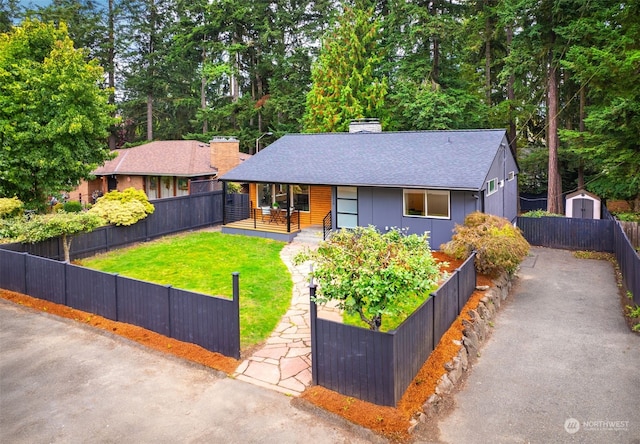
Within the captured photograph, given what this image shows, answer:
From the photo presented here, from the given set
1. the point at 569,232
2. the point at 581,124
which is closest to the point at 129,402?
the point at 569,232

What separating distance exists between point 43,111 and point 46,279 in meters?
9.19

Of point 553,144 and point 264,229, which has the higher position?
point 553,144

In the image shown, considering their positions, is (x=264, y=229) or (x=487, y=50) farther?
(x=487, y=50)

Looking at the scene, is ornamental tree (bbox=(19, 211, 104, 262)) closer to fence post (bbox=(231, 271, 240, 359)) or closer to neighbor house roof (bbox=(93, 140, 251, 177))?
fence post (bbox=(231, 271, 240, 359))

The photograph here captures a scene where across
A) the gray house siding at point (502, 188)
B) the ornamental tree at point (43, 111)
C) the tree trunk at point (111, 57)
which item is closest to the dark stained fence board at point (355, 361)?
the gray house siding at point (502, 188)

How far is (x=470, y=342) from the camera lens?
30.9ft

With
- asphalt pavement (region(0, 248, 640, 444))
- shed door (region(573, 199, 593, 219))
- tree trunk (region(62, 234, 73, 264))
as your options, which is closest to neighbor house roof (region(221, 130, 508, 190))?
asphalt pavement (region(0, 248, 640, 444))

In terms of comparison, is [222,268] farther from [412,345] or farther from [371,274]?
[371,274]

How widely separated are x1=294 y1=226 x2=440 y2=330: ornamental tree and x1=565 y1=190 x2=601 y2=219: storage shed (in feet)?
75.2

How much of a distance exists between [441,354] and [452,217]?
8.64 meters

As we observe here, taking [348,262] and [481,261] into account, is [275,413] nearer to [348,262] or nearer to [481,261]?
[348,262]

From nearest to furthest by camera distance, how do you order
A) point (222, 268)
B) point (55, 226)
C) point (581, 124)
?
point (55, 226) < point (222, 268) < point (581, 124)

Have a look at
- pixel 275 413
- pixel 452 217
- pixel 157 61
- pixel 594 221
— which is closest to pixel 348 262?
pixel 275 413

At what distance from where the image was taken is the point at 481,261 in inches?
508
